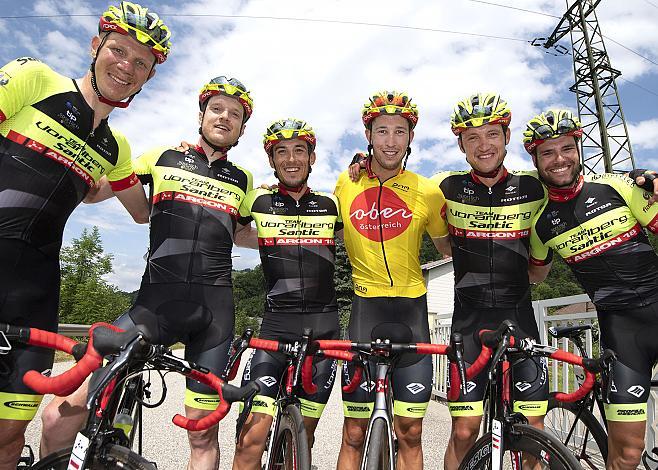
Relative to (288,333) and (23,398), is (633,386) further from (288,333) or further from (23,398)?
(23,398)

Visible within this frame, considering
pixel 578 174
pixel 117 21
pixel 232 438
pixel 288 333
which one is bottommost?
pixel 232 438

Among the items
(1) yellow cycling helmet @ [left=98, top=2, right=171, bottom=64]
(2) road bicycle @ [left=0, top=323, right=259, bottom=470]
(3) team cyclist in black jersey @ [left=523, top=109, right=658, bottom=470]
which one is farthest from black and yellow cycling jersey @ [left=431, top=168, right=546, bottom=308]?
(1) yellow cycling helmet @ [left=98, top=2, right=171, bottom=64]

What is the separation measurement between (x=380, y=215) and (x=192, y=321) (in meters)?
1.89

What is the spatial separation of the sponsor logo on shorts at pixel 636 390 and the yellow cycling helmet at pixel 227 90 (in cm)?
418

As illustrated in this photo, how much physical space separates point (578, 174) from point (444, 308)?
140 ft

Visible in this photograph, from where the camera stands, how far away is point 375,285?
4.05 meters

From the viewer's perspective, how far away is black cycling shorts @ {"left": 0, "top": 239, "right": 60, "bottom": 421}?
279cm

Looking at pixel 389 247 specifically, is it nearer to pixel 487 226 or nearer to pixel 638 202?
pixel 487 226

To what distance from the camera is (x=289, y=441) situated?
128 inches

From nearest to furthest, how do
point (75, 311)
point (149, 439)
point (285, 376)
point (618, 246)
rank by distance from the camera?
point (285, 376), point (618, 246), point (149, 439), point (75, 311)

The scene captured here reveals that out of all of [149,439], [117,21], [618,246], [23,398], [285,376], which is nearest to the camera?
[23,398]

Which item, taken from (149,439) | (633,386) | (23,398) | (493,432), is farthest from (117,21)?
(149,439)

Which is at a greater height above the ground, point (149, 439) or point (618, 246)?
point (618, 246)

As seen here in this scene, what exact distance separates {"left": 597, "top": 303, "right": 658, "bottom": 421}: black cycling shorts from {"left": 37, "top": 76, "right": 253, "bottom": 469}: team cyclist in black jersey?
3296 mm
